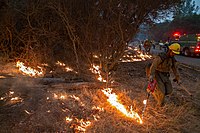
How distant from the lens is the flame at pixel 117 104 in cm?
541

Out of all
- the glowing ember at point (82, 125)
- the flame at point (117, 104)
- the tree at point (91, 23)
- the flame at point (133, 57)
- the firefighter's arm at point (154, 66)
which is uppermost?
the tree at point (91, 23)

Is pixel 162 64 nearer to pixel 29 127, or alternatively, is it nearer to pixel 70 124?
pixel 70 124

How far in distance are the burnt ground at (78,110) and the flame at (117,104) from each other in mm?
128

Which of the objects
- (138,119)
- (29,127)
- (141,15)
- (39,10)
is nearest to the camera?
(29,127)

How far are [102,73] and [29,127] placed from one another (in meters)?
4.39

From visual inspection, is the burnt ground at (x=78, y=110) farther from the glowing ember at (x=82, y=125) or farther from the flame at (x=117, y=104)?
the flame at (x=117, y=104)

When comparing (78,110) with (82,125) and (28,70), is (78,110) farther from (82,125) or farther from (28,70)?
(28,70)

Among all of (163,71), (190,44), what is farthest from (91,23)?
(190,44)

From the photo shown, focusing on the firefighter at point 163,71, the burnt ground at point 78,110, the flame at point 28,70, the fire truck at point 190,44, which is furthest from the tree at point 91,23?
the fire truck at point 190,44

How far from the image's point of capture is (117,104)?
600cm

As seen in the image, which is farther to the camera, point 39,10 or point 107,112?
point 39,10

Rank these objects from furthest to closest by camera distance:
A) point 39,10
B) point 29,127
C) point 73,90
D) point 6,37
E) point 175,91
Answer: point 6,37 < point 39,10 < point 175,91 < point 73,90 < point 29,127

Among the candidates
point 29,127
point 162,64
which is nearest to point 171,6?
point 162,64

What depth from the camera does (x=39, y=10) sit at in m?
9.54
